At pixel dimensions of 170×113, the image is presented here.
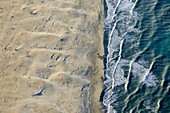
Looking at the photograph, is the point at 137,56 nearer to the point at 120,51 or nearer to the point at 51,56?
the point at 120,51

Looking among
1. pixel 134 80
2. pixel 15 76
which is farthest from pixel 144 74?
pixel 15 76

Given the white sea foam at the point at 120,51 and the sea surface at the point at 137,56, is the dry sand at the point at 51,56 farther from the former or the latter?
the sea surface at the point at 137,56

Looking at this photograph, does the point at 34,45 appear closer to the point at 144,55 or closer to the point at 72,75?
the point at 72,75

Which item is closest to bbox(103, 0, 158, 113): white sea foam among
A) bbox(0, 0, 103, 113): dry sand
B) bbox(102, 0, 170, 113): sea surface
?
bbox(102, 0, 170, 113): sea surface

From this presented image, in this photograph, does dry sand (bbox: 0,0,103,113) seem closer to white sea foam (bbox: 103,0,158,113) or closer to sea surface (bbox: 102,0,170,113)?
white sea foam (bbox: 103,0,158,113)

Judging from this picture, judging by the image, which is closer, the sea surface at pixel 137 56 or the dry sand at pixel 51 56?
the dry sand at pixel 51 56

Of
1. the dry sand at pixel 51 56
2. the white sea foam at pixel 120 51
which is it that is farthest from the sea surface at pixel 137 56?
the dry sand at pixel 51 56

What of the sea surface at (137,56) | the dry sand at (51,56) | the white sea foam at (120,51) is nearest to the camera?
the dry sand at (51,56)

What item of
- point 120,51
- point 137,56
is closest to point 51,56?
point 120,51
